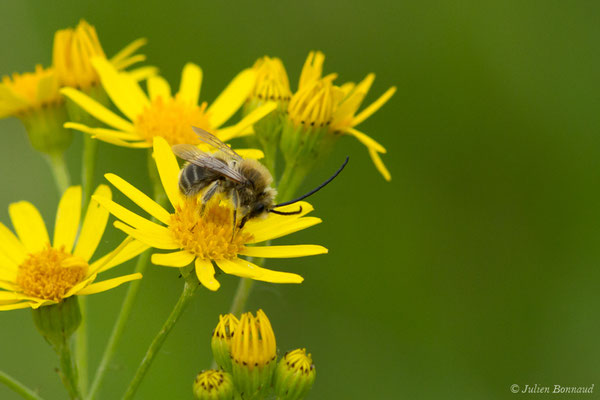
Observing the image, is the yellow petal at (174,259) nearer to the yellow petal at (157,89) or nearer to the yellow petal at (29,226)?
the yellow petal at (29,226)

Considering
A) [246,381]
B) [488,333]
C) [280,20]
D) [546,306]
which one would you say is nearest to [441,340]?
[488,333]

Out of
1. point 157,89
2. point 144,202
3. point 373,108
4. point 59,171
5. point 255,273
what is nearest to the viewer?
point 255,273

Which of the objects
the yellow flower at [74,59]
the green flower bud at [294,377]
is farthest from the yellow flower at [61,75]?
the green flower bud at [294,377]

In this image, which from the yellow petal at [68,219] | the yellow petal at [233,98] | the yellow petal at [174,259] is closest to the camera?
the yellow petal at [174,259]

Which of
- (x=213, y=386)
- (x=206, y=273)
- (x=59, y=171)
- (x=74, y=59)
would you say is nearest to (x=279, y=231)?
(x=206, y=273)

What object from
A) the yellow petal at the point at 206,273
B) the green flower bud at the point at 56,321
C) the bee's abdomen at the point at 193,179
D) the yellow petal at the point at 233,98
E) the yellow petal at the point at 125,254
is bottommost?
the green flower bud at the point at 56,321

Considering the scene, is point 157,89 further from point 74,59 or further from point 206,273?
point 206,273
